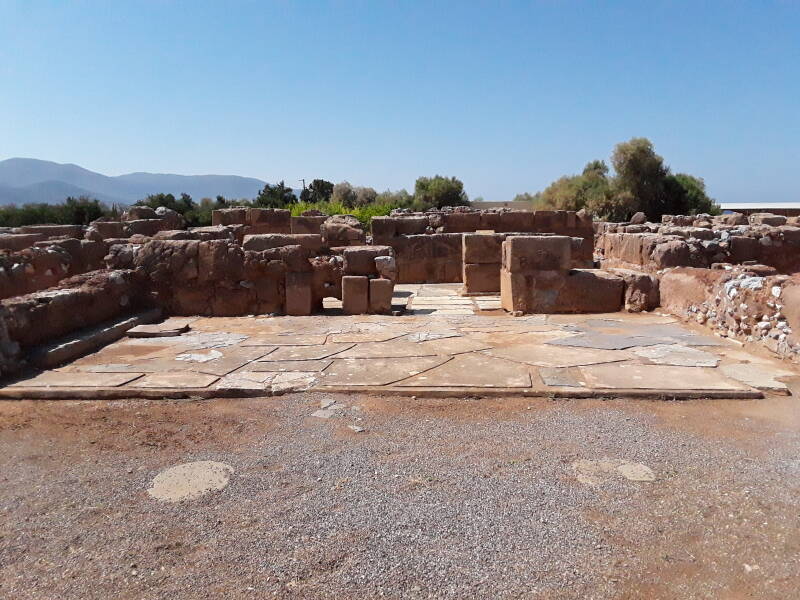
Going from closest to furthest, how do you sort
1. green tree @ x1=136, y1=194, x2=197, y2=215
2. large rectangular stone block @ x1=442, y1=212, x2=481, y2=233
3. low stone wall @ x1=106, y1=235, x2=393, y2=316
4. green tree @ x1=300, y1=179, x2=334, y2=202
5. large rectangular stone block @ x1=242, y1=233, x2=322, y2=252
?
low stone wall @ x1=106, y1=235, x2=393, y2=316 < large rectangular stone block @ x1=242, y1=233, x2=322, y2=252 < large rectangular stone block @ x1=442, y1=212, x2=481, y2=233 < green tree @ x1=136, y1=194, x2=197, y2=215 < green tree @ x1=300, y1=179, x2=334, y2=202

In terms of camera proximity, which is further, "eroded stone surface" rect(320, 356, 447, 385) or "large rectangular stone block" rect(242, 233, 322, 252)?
"large rectangular stone block" rect(242, 233, 322, 252)

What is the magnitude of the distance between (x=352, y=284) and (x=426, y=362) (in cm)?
317

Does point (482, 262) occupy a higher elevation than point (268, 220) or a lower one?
lower

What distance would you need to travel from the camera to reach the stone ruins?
19.3 feet

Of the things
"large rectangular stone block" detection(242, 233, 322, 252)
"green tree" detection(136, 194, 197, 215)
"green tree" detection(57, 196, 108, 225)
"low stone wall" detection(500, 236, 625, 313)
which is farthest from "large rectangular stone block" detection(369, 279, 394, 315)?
"green tree" detection(136, 194, 197, 215)

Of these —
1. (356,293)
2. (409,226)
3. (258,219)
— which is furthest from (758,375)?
(258,219)

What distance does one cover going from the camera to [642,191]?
35688mm

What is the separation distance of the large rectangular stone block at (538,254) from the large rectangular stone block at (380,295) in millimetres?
1772

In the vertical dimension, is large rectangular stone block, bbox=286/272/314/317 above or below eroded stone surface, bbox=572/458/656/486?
above

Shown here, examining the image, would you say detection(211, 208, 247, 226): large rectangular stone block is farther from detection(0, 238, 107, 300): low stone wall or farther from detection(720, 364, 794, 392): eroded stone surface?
detection(720, 364, 794, 392): eroded stone surface

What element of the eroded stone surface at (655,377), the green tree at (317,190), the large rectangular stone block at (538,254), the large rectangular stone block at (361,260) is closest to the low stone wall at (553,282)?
the large rectangular stone block at (538,254)

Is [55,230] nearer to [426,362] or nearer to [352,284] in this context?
[352,284]

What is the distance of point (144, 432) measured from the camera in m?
3.96

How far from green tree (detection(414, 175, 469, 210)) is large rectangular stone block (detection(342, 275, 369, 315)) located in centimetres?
3301
